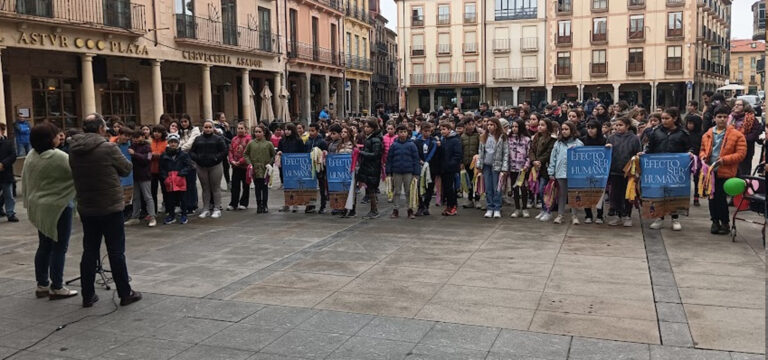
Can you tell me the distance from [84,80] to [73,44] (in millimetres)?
1126

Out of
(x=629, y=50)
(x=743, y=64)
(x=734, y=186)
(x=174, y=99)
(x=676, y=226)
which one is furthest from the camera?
(x=743, y=64)

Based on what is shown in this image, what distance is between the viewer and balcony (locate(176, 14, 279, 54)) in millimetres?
25072

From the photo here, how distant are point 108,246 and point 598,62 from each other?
53.1 m

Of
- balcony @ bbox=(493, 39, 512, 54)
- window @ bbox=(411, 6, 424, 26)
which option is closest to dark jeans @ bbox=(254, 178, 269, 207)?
balcony @ bbox=(493, 39, 512, 54)

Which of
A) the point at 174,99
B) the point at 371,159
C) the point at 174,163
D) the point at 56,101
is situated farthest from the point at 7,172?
the point at 174,99

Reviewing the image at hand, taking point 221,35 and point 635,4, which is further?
point 635,4

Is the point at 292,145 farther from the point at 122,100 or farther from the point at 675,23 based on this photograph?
the point at 675,23

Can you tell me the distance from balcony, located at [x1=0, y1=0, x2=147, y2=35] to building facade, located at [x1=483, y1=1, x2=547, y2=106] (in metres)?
39.3

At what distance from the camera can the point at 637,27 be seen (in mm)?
52906

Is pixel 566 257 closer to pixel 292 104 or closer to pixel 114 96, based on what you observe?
pixel 114 96

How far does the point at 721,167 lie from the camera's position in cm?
907

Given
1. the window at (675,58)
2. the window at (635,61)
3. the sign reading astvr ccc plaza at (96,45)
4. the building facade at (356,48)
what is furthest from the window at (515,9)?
the sign reading astvr ccc plaza at (96,45)

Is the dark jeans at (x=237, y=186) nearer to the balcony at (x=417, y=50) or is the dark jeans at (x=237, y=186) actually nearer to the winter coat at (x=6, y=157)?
the winter coat at (x=6, y=157)

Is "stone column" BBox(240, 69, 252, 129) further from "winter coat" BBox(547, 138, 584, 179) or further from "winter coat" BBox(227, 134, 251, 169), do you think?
"winter coat" BBox(547, 138, 584, 179)
